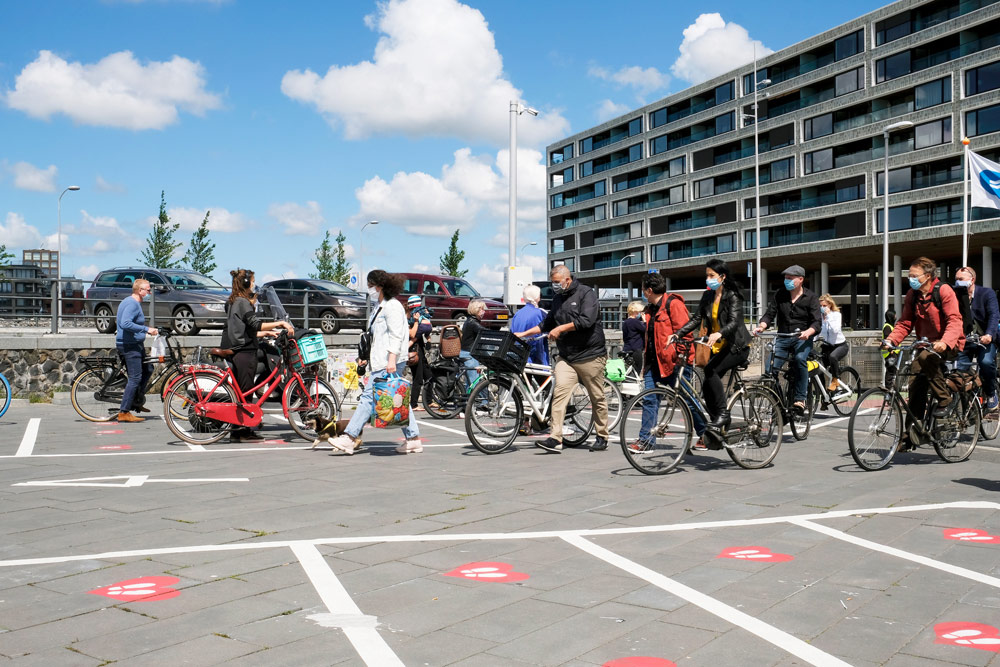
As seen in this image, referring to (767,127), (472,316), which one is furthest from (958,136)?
(472,316)

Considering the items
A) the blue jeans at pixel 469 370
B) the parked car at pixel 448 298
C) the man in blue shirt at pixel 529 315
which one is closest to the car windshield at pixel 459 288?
the parked car at pixel 448 298

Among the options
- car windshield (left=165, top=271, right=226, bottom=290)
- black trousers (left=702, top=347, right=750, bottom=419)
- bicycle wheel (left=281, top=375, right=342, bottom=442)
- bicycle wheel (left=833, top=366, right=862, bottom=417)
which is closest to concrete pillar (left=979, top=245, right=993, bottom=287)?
bicycle wheel (left=833, top=366, right=862, bottom=417)

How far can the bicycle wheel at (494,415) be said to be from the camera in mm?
9164

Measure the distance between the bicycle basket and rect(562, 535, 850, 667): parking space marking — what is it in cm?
395

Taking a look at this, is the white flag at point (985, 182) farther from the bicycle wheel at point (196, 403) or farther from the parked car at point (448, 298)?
the bicycle wheel at point (196, 403)

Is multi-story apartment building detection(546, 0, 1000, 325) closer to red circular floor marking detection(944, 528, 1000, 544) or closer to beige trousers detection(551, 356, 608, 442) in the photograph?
beige trousers detection(551, 356, 608, 442)

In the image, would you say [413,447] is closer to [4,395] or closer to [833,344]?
[4,395]

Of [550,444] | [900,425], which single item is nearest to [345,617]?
[550,444]

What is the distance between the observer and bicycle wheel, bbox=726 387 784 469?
8242mm

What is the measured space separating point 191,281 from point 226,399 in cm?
1124

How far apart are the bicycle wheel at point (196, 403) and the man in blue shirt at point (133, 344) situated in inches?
71.9

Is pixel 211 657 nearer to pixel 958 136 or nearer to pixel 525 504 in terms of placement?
pixel 525 504

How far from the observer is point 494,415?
30.6 ft

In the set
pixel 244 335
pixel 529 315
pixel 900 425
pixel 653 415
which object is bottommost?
pixel 900 425
